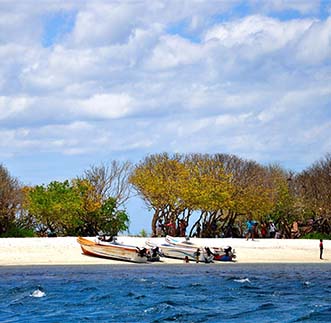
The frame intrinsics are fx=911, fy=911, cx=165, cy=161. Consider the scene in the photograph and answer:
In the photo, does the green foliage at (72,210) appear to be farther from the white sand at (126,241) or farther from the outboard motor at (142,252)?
the outboard motor at (142,252)

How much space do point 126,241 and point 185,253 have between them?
712 cm

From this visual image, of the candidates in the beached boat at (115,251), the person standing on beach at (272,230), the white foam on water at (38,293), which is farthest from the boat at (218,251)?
the white foam on water at (38,293)

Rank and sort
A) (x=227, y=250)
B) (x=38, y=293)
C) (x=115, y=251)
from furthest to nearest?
(x=227, y=250), (x=115, y=251), (x=38, y=293)

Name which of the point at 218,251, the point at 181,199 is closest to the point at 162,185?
the point at 181,199

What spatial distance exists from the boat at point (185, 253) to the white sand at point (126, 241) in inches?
16.3

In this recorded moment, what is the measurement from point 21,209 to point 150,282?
1190 inches

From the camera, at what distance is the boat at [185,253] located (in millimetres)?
57719

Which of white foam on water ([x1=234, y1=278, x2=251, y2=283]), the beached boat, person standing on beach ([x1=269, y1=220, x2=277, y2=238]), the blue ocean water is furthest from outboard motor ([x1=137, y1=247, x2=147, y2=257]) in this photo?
person standing on beach ([x1=269, y1=220, x2=277, y2=238])

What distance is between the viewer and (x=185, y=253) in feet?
191

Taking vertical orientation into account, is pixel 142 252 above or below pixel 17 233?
below

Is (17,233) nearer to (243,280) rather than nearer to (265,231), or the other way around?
(265,231)

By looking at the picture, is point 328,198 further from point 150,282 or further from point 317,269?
point 150,282

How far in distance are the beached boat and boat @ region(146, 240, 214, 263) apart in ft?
7.06

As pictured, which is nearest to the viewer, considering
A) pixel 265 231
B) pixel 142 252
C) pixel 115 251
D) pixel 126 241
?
pixel 142 252
